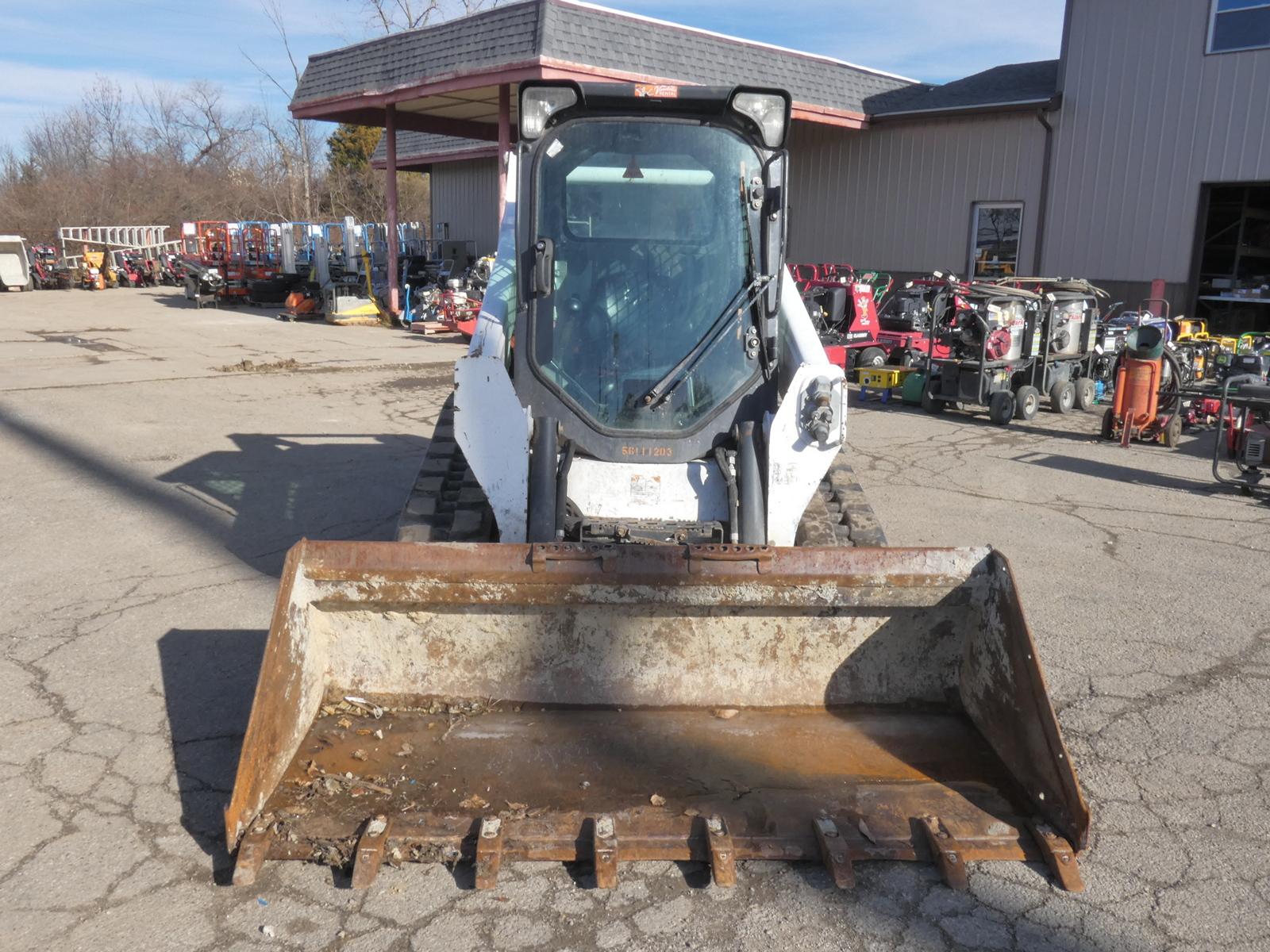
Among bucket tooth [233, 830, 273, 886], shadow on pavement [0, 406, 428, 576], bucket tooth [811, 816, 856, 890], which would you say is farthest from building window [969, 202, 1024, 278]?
bucket tooth [233, 830, 273, 886]

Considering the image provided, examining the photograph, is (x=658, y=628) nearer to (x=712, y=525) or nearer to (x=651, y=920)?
(x=712, y=525)

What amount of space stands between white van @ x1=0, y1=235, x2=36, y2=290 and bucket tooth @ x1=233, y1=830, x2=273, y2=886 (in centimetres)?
3348

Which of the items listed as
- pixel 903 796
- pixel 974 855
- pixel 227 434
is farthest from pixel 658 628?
pixel 227 434

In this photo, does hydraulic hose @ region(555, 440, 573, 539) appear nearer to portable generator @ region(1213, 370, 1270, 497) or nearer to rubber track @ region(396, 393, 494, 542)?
rubber track @ region(396, 393, 494, 542)

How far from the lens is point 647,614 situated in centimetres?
368

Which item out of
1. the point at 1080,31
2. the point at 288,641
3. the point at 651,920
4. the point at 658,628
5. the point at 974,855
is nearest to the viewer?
the point at 651,920

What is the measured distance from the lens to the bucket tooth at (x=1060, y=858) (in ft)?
9.91

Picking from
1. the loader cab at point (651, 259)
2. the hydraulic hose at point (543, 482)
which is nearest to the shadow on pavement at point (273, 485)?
the hydraulic hose at point (543, 482)

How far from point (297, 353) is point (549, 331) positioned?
40.3 feet

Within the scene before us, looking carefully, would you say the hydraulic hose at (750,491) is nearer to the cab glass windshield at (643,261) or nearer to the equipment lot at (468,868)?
the cab glass windshield at (643,261)

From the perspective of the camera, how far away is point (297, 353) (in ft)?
52.0

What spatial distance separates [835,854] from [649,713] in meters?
0.94

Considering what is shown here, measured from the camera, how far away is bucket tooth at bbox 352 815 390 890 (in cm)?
295

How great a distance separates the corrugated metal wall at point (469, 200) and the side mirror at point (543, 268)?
22.7 metres
